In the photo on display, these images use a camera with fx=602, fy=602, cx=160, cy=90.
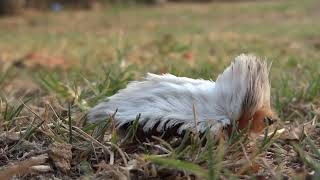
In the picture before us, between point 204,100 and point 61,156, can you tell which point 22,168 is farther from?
point 204,100

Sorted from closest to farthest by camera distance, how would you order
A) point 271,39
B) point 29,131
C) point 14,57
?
point 29,131 → point 14,57 → point 271,39

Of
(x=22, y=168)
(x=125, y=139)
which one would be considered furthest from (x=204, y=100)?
(x=22, y=168)

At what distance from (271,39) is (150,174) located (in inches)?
228

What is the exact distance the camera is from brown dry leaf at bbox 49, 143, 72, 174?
4.82 feet

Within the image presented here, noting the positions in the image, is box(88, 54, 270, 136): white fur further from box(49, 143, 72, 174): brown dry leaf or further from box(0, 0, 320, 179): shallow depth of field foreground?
box(49, 143, 72, 174): brown dry leaf

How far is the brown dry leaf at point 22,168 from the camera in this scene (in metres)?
1.30

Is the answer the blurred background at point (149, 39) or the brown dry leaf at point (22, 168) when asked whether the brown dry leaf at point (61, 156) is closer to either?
the brown dry leaf at point (22, 168)

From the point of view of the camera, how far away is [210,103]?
158 cm

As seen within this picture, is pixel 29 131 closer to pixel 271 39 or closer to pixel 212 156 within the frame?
pixel 212 156

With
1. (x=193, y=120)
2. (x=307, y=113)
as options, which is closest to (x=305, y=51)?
(x=307, y=113)

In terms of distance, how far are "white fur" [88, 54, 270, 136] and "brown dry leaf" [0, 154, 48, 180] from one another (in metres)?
0.24

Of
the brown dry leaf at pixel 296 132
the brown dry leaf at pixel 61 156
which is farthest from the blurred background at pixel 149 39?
the brown dry leaf at pixel 61 156

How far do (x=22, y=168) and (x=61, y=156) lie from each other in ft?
0.47

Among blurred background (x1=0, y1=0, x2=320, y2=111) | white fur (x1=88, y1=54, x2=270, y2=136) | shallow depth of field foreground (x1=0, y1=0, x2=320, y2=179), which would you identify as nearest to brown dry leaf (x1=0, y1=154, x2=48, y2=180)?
shallow depth of field foreground (x1=0, y1=0, x2=320, y2=179)
